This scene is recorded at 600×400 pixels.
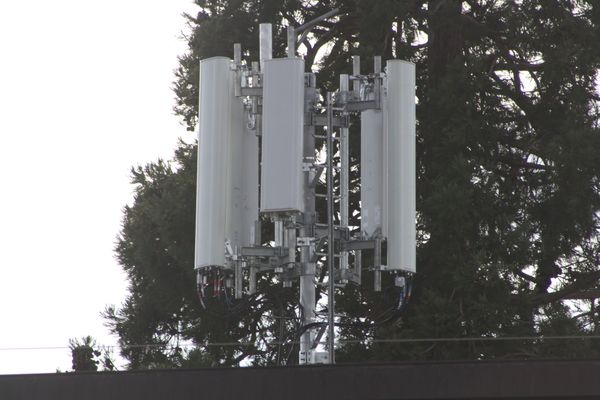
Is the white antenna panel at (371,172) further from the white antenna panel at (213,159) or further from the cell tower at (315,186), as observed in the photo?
the white antenna panel at (213,159)

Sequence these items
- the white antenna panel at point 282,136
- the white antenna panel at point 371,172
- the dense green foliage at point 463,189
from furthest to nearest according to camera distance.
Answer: the dense green foliage at point 463,189
the white antenna panel at point 371,172
the white antenna panel at point 282,136

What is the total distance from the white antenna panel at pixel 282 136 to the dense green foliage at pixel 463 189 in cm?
596

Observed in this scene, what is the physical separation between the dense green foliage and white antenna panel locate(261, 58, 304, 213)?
19.6 feet

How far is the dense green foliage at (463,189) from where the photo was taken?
1517 cm

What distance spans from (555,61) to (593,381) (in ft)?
34.5

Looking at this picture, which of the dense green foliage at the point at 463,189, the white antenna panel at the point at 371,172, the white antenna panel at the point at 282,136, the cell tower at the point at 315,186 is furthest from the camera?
the dense green foliage at the point at 463,189

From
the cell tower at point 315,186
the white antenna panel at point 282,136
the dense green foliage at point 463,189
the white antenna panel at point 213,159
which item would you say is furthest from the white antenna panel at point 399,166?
the dense green foliage at point 463,189

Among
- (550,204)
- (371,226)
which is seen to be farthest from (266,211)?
(550,204)

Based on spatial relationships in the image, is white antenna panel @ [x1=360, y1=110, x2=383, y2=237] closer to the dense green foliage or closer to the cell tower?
the cell tower

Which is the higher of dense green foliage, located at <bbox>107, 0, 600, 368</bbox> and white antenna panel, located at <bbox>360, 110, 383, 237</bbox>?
dense green foliage, located at <bbox>107, 0, 600, 368</bbox>

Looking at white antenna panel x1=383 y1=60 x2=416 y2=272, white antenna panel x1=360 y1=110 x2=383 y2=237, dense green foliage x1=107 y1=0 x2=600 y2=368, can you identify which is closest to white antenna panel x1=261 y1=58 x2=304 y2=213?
white antenna panel x1=360 y1=110 x2=383 y2=237

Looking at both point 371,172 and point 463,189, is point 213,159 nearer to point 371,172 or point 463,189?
point 371,172

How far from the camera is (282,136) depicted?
Answer: 27.1 ft

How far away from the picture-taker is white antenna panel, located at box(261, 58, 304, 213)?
8.15 meters
